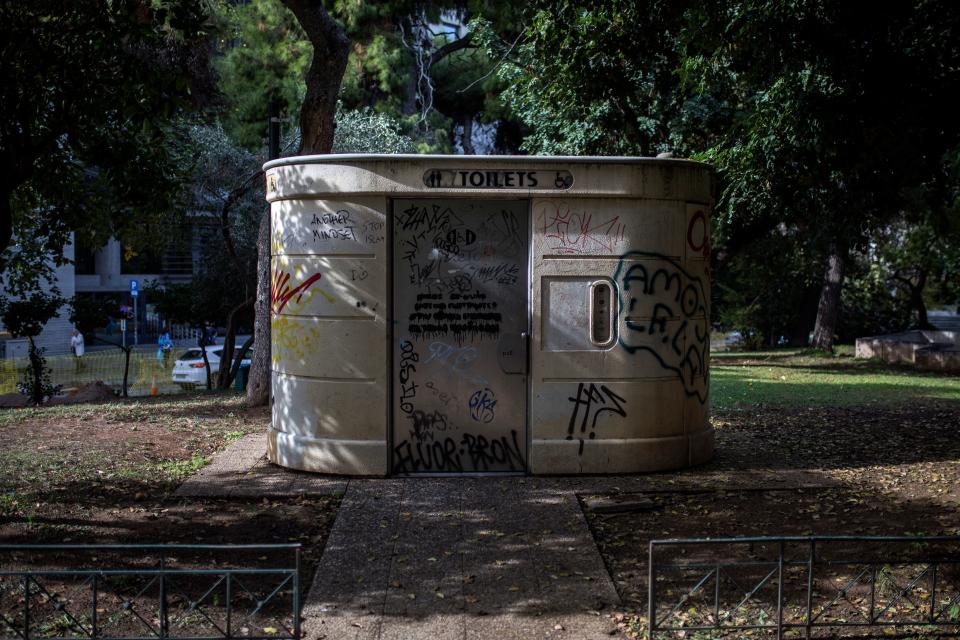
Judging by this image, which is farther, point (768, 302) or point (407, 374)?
point (768, 302)

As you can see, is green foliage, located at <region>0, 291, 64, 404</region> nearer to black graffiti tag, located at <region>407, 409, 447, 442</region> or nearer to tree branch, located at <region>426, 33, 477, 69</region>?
black graffiti tag, located at <region>407, 409, 447, 442</region>

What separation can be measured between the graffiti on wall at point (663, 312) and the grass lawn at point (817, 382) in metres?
4.98

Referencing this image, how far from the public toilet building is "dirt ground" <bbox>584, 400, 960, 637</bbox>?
989 mm

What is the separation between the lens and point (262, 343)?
44.4 feet

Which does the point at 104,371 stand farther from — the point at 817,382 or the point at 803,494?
the point at 803,494

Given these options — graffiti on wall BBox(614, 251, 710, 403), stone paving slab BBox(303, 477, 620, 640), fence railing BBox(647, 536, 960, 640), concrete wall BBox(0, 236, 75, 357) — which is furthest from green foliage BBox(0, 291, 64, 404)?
concrete wall BBox(0, 236, 75, 357)

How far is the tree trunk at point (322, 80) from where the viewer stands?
1275 centimetres

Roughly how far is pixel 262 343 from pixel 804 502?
819cm

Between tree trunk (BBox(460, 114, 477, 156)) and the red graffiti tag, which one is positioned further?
tree trunk (BBox(460, 114, 477, 156))

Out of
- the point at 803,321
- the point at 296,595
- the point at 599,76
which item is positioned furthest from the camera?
the point at 803,321

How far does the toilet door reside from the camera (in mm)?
8516

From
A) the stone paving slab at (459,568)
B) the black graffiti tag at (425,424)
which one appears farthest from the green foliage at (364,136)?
the stone paving slab at (459,568)

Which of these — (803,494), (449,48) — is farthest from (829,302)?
(803,494)

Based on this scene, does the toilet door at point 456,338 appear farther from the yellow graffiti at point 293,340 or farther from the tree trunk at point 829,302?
the tree trunk at point 829,302
